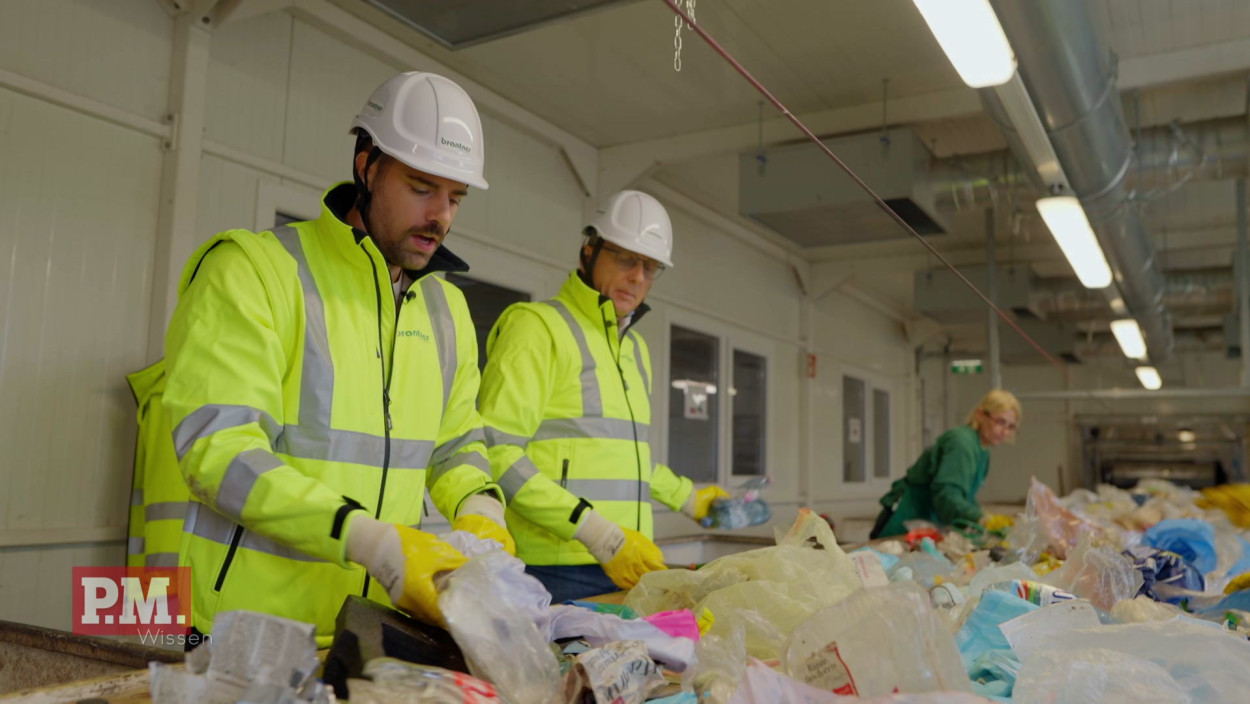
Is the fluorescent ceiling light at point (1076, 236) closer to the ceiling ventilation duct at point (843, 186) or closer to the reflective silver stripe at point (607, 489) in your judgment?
the ceiling ventilation duct at point (843, 186)

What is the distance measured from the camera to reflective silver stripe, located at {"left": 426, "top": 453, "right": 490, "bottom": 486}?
1869mm

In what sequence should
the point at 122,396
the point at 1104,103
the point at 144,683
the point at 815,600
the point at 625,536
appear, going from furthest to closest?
the point at 1104,103 → the point at 122,396 → the point at 625,536 → the point at 815,600 → the point at 144,683

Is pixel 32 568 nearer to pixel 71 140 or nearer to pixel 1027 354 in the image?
pixel 71 140

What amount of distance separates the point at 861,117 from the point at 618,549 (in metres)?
3.60

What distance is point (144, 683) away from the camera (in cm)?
114

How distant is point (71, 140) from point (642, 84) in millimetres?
2722

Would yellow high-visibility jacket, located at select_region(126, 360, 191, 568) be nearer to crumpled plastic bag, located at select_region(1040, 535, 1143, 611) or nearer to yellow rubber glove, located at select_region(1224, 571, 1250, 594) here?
crumpled plastic bag, located at select_region(1040, 535, 1143, 611)

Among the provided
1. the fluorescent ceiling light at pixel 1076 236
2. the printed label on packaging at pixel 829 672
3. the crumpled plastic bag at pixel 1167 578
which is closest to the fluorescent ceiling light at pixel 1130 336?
the fluorescent ceiling light at pixel 1076 236

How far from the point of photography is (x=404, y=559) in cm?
123

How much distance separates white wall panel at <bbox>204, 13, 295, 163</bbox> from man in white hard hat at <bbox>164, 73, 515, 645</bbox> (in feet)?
6.75

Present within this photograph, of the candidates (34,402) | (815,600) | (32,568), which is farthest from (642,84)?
(815,600)

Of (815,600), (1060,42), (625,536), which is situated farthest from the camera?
(1060,42)

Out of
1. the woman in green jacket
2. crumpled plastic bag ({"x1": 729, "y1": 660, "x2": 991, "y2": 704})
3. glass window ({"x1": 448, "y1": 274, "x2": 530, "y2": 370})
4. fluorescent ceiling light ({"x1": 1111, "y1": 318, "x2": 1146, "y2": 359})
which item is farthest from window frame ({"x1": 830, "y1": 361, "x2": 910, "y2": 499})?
crumpled plastic bag ({"x1": 729, "y1": 660, "x2": 991, "y2": 704})

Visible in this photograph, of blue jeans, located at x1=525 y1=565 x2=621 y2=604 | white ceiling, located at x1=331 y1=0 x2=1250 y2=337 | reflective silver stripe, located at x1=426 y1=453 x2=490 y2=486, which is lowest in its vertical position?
blue jeans, located at x1=525 y1=565 x2=621 y2=604
